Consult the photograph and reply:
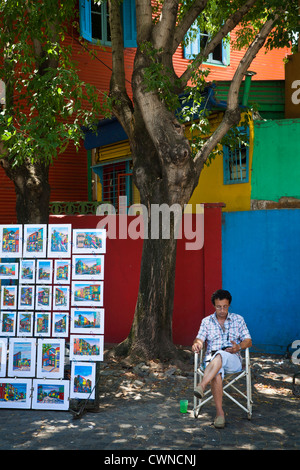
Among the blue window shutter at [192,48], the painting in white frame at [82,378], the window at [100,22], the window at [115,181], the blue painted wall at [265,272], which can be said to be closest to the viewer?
the painting in white frame at [82,378]

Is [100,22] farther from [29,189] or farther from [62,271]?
[62,271]

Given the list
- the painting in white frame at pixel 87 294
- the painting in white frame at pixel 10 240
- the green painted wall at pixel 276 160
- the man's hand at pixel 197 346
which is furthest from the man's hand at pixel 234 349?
the green painted wall at pixel 276 160

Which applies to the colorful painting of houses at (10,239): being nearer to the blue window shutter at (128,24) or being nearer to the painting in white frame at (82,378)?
the painting in white frame at (82,378)

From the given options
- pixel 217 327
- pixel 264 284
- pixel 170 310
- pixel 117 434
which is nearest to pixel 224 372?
pixel 217 327

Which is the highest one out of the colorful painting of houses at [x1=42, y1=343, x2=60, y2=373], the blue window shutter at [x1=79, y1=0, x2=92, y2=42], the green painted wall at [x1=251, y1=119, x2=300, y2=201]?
the blue window shutter at [x1=79, y1=0, x2=92, y2=42]

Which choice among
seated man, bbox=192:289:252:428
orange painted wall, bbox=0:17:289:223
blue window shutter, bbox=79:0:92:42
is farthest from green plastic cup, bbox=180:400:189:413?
blue window shutter, bbox=79:0:92:42

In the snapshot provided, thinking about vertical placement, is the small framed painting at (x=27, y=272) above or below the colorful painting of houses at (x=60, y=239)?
below

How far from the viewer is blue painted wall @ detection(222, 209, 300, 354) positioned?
27.0 feet

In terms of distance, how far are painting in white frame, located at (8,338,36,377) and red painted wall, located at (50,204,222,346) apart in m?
3.67

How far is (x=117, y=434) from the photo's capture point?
4867 mm

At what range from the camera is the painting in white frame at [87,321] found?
5.64 m

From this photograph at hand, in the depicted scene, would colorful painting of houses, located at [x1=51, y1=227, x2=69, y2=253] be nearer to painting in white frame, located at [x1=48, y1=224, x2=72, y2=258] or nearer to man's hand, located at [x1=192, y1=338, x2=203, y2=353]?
painting in white frame, located at [x1=48, y1=224, x2=72, y2=258]

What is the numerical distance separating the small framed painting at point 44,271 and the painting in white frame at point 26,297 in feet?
0.47

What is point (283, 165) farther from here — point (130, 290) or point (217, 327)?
point (217, 327)
